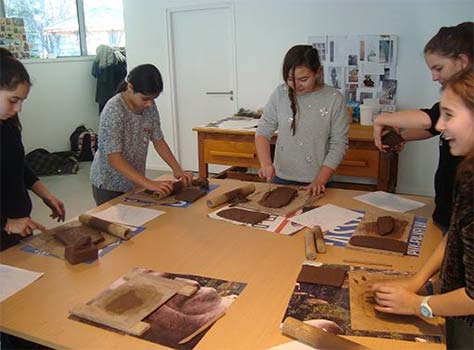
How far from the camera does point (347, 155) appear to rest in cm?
363

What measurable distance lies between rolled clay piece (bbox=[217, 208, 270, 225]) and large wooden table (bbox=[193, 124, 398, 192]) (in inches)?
66.1

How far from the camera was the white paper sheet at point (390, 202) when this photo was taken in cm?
199

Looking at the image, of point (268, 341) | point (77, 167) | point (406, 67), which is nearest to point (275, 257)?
point (268, 341)

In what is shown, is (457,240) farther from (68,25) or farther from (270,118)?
(68,25)

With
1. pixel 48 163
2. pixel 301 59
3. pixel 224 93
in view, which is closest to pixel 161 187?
pixel 301 59

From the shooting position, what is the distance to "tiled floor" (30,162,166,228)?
Result: 4047 mm

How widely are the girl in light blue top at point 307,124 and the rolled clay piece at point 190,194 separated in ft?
1.13

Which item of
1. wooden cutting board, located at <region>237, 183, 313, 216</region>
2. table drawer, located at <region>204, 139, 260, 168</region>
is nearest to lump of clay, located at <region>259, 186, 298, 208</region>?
wooden cutting board, located at <region>237, 183, 313, 216</region>

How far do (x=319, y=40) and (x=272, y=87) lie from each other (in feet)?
2.09

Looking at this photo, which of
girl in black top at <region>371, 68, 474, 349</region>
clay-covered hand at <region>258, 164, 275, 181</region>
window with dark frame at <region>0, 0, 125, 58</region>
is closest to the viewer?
girl in black top at <region>371, 68, 474, 349</region>

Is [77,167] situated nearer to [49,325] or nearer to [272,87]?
[272,87]

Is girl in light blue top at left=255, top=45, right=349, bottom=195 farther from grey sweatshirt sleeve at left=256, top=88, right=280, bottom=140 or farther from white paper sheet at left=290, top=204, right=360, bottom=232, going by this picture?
white paper sheet at left=290, top=204, right=360, bottom=232

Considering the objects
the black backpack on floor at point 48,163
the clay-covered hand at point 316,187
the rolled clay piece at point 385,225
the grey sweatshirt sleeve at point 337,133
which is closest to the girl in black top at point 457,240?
the rolled clay piece at point 385,225

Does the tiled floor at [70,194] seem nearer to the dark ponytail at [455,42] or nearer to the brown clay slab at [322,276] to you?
the brown clay slab at [322,276]
